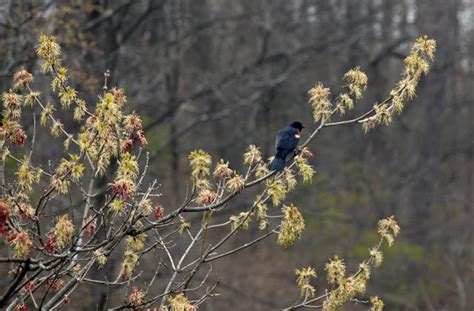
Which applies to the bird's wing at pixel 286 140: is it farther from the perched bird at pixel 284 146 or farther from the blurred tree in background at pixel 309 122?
the blurred tree in background at pixel 309 122

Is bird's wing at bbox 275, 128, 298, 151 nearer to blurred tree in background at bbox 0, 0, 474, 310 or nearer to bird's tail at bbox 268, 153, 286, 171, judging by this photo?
bird's tail at bbox 268, 153, 286, 171

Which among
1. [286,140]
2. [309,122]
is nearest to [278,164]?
[286,140]

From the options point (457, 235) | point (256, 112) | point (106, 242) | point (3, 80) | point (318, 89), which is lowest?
point (106, 242)

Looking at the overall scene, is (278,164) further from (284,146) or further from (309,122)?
(309,122)

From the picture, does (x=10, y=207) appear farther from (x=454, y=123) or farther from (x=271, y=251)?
(x=454, y=123)

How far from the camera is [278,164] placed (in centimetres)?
463

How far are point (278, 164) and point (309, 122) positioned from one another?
14486 mm

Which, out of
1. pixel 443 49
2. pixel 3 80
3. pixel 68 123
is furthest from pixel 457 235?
pixel 3 80

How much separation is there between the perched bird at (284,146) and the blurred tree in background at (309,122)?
24.2ft

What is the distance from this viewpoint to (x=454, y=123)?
24516 millimetres

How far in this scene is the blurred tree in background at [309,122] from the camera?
1384cm

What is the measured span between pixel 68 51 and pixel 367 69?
1078 centimetres

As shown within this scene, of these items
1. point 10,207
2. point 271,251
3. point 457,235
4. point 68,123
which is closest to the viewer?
point 10,207

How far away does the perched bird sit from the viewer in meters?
4.65
